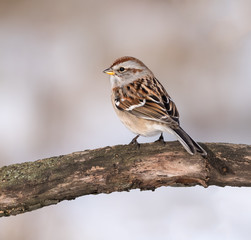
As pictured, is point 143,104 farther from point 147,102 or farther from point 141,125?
point 141,125

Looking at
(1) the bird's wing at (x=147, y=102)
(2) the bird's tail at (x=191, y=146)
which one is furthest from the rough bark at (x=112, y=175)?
(1) the bird's wing at (x=147, y=102)

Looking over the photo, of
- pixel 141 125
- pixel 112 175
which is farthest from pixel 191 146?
pixel 141 125

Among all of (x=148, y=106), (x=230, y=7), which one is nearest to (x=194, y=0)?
(x=230, y=7)

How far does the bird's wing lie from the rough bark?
46 centimetres

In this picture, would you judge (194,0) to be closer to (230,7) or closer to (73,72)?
(230,7)

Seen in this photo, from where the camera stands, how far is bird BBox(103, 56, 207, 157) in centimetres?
461

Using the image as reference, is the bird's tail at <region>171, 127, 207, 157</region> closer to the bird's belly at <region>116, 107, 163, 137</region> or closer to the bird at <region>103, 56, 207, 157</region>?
the bird at <region>103, 56, 207, 157</region>

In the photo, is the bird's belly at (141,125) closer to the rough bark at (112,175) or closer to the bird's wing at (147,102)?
the bird's wing at (147,102)

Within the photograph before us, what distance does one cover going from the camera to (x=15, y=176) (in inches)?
173

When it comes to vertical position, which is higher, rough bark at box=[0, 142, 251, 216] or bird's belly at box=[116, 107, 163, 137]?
bird's belly at box=[116, 107, 163, 137]

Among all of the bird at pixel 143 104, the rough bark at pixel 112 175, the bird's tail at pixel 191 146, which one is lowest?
the rough bark at pixel 112 175

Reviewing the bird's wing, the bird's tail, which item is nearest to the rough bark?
the bird's tail

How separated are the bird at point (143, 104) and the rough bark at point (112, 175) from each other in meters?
0.19

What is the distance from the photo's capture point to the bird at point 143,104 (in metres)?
4.61
